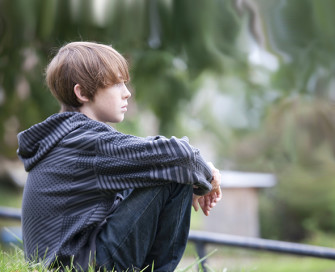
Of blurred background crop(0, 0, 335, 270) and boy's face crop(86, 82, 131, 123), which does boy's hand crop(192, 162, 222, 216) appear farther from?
blurred background crop(0, 0, 335, 270)

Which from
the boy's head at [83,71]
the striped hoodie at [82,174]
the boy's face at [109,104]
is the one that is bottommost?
the striped hoodie at [82,174]

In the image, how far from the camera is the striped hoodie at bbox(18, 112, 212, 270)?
1.41m

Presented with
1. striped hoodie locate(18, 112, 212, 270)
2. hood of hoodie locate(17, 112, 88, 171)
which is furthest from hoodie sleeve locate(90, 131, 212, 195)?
hood of hoodie locate(17, 112, 88, 171)

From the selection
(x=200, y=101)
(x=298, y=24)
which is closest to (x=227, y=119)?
(x=200, y=101)

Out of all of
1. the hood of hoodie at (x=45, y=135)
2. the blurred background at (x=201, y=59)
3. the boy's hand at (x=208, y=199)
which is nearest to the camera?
the hood of hoodie at (x=45, y=135)

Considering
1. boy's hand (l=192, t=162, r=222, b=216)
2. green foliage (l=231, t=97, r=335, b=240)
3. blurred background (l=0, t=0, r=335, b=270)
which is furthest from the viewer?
green foliage (l=231, t=97, r=335, b=240)

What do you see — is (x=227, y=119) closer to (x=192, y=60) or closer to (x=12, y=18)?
(x=192, y=60)

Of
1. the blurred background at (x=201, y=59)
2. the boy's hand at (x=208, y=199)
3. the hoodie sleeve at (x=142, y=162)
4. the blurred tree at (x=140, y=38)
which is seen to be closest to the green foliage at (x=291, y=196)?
the blurred background at (x=201, y=59)

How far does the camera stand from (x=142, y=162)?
142 cm

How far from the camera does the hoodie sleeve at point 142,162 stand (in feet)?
4.59

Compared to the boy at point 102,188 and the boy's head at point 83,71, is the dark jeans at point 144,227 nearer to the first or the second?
the boy at point 102,188

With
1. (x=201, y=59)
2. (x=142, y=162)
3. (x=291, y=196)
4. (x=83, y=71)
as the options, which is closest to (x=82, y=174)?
(x=142, y=162)

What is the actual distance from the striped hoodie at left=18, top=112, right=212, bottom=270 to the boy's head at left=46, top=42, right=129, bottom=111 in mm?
105

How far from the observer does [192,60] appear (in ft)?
11.3
